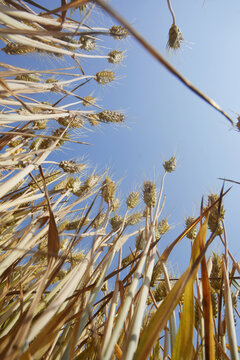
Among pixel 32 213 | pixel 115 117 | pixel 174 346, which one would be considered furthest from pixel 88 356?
pixel 115 117

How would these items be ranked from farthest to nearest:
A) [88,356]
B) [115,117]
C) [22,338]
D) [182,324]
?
1. [115,117]
2. [88,356]
3. [182,324]
4. [22,338]

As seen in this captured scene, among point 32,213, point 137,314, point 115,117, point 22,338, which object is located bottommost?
point 22,338

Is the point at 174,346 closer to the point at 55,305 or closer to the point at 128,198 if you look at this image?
the point at 55,305

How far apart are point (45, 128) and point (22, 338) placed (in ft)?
4.43

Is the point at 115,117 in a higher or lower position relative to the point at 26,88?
higher

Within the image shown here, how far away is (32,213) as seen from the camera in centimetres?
102

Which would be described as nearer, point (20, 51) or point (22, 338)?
point (22, 338)

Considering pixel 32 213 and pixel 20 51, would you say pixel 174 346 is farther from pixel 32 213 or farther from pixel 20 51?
pixel 20 51

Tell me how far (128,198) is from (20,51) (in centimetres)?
92

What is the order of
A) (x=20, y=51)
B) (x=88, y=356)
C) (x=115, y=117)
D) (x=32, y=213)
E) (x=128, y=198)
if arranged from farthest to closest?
(x=115, y=117) → (x=128, y=198) → (x=20, y=51) → (x=32, y=213) → (x=88, y=356)

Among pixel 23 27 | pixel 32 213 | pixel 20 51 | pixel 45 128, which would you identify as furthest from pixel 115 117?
pixel 23 27

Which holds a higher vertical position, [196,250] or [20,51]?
[20,51]

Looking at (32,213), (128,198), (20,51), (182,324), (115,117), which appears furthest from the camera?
(115,117)

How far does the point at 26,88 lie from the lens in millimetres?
667
